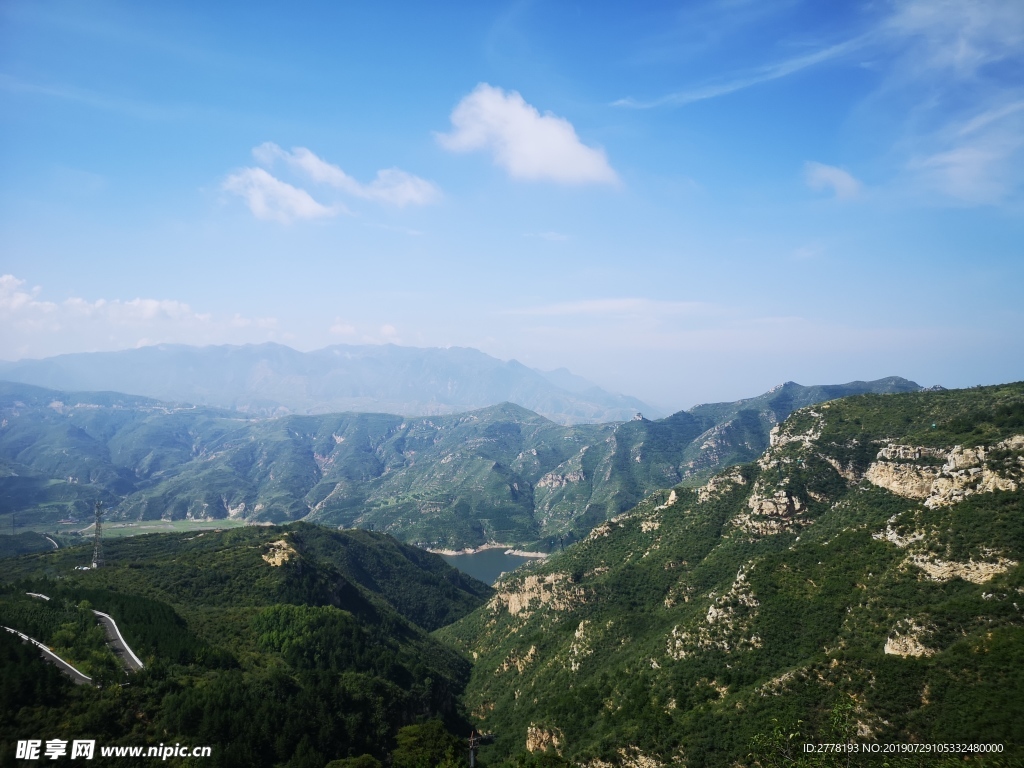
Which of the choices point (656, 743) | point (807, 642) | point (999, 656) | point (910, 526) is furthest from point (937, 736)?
point (910, 526)

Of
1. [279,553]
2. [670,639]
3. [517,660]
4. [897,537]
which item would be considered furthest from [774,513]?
[279,553]

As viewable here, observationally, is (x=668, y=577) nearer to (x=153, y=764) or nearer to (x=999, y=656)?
(x=999, y=656)

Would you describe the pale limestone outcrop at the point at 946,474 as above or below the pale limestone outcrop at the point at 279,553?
above

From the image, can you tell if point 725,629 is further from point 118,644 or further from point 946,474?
point 118,644

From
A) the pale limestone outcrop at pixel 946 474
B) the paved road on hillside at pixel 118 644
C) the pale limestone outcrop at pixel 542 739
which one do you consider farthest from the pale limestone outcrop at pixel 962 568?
the paved road on hillside at pixel 118 644

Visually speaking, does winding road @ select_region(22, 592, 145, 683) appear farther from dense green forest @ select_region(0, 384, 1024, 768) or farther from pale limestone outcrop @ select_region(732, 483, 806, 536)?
pale limestone outcrop @ select_region(732, 483, 806, 536)

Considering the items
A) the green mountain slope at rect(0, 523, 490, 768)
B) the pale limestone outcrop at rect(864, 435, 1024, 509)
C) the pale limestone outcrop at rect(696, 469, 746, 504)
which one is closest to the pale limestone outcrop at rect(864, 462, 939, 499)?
the pale limestone outcrop at rect(864, 435, 1024, 509)

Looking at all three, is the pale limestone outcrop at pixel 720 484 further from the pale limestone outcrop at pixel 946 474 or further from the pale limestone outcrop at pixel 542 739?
the pale limestone outcrop at pixel 542 739
